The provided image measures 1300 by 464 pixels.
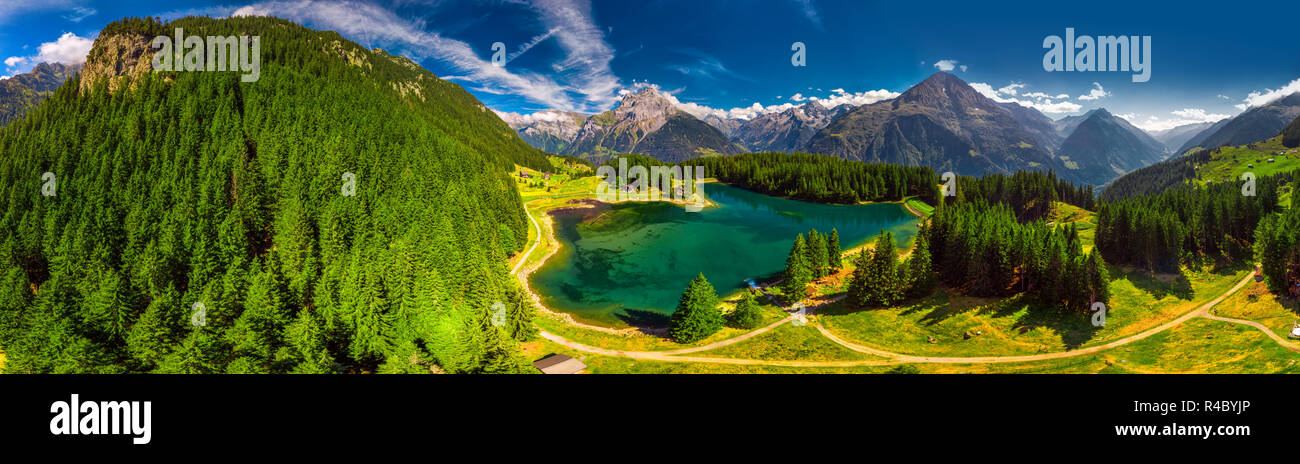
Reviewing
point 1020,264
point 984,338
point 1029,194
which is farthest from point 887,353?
point 1029,194

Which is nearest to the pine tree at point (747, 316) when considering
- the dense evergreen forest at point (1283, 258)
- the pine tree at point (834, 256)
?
the pine tree at point (834, 256)

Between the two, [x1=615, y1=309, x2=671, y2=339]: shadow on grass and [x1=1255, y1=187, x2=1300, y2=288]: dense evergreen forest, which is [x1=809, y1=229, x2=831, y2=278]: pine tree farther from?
[x1=1255, y1=187, x2=1300, y2=288]: dense evergreen forest

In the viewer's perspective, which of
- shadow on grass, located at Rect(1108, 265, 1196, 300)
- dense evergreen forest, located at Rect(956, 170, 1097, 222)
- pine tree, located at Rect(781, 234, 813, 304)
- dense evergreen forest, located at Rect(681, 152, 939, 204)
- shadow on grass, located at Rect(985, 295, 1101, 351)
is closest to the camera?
shadow on grass, located at Rect(985, 295, 1101, 351)

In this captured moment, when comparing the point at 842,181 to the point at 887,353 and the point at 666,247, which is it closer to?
the point at 666,247

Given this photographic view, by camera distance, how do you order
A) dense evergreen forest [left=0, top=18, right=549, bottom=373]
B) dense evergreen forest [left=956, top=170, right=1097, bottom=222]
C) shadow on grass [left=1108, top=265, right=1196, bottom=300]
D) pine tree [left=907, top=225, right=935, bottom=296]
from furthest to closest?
dense evergreen forest [left=956, top=170, right=1097, bottom=222] < pine tree [left=907, top=225, right=935, bottom=296] < shadow on grass [left=1108, top=265, right=1196, bottom=300] < dense evergreen forest [left=0, top=18, right=549, bottom=373]

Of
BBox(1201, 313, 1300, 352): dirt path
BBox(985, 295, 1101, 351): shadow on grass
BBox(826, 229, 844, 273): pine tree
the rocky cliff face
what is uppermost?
the rocky cliff face

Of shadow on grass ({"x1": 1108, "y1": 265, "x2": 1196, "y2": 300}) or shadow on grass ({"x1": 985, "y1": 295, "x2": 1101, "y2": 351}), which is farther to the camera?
shadow on grass ({"x1": 1108, "y1": 265, "x2": 1196, "y2": 300})

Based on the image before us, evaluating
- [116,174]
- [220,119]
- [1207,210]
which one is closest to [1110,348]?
[1207,210]

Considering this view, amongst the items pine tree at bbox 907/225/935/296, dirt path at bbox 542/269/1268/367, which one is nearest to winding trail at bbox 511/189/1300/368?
→ dirt path at bbox 542/269/1268/367
